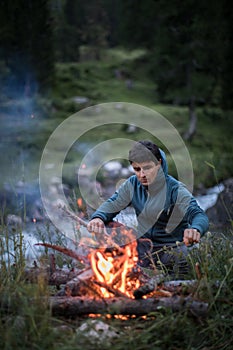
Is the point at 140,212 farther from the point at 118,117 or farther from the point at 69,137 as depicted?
the point at 118,117

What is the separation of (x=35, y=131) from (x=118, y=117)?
3.24 m

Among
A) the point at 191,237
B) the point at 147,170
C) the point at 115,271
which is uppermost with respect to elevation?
the point at 147,170

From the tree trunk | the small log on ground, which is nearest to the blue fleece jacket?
the small log on ground

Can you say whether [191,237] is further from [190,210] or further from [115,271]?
[115,271]

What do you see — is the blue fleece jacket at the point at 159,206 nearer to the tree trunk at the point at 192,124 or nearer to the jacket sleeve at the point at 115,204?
the jacket sleeve at the point at 115,204

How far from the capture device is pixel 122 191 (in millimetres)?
4094

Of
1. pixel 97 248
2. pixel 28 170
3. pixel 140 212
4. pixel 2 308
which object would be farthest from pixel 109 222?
pixel 28 170

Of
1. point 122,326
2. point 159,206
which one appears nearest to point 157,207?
point 159,206

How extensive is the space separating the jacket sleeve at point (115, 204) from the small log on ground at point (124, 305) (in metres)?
1.08

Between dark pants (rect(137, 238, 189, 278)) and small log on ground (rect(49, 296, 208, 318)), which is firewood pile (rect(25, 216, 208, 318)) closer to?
small log on ground (rect(49, 296, 208, 318))

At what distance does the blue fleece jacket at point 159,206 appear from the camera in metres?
3.84

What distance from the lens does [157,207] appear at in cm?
394

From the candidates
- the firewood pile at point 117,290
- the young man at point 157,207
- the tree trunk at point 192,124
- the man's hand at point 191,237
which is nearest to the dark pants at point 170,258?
the young man at point 157,207

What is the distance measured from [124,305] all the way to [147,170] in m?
1.20
